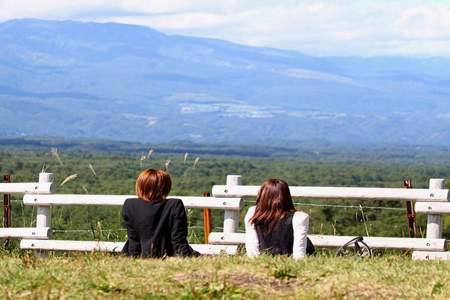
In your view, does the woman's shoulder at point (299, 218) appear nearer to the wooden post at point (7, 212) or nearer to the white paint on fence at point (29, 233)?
the white paint on fence at point (29, 233)

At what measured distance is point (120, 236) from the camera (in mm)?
15898

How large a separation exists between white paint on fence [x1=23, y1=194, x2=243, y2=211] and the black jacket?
101 inches

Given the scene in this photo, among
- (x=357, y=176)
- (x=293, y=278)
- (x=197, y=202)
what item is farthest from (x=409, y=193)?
(x=357, y=176)

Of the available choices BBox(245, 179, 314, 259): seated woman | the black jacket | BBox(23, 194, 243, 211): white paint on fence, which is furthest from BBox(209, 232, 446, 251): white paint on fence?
the black jacket

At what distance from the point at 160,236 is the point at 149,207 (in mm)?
269

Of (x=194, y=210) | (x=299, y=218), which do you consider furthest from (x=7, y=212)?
(x=194, y=210)

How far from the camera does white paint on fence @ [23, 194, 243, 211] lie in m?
13.0

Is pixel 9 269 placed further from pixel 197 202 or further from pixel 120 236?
pixel 120 236

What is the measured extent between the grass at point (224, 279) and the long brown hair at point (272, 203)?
2.32ft

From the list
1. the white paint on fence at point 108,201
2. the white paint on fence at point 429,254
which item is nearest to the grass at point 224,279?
the white paint on fence at point 429,254

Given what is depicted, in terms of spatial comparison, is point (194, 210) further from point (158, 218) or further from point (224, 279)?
point (224, 279)

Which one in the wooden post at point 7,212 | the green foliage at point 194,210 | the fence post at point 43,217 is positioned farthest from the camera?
the green foliage at point 194,210

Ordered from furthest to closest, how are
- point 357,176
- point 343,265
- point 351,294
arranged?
1. point 357,176
2. point 343,265
3. point 351,294

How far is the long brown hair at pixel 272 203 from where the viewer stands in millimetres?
9844
